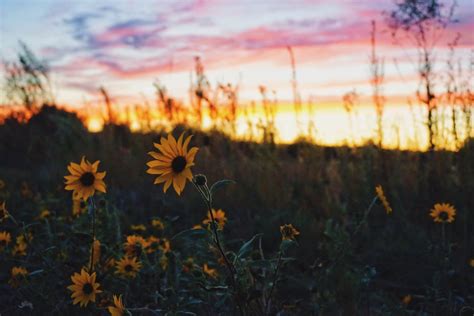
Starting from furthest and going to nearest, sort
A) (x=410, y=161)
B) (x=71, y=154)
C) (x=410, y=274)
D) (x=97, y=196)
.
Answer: (x=71, y=154) < (x=410, y=161) < (x=97, y=196) < (x=410, y=274)

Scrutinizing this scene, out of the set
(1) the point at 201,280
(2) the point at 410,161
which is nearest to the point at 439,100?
(2) the point at 410,161

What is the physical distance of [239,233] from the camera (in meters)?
4.33

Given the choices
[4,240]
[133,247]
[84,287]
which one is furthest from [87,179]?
[4,240]

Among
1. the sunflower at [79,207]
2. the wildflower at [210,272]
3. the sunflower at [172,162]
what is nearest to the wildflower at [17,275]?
the sunflower at [79,207]

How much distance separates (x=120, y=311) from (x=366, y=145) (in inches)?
155

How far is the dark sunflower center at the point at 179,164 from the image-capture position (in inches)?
68.4

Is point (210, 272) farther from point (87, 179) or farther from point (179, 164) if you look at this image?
point (179, 164)

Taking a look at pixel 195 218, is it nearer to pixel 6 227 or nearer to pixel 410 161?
pixel 6 227

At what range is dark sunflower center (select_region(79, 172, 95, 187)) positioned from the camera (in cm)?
221

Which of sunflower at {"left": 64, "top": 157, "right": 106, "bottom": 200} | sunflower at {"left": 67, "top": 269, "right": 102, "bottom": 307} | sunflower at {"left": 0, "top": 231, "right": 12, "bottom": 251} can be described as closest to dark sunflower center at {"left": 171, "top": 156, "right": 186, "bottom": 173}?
sunflower at {"left": 64, "top": 157, "right": 106, "bottom": 200}

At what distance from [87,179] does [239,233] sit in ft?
7.42

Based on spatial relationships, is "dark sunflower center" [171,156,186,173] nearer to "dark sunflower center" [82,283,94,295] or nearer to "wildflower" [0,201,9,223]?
"dark sunflower center" [82,283,94,295]

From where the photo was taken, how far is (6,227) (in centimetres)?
427

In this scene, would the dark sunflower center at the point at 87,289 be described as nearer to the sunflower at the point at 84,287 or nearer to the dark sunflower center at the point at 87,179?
the sunflower at the point at 84,287
